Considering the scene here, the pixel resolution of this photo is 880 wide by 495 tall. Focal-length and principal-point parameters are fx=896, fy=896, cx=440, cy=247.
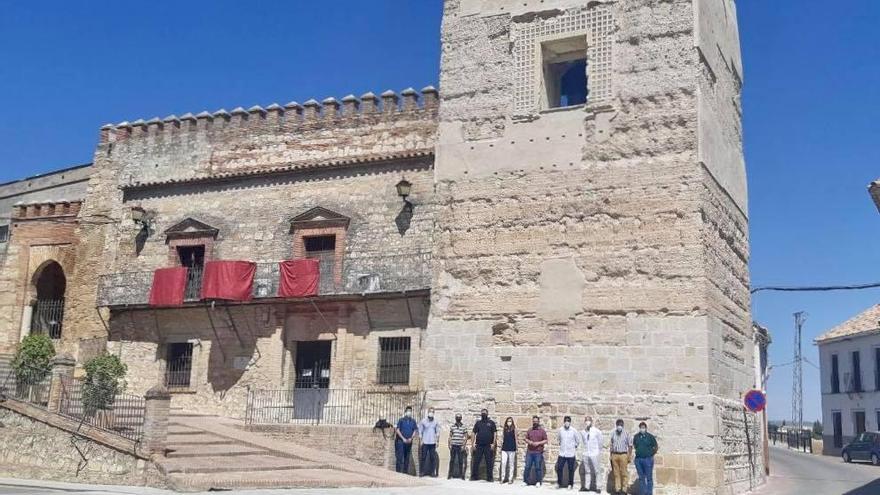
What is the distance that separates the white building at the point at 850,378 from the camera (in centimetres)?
3578

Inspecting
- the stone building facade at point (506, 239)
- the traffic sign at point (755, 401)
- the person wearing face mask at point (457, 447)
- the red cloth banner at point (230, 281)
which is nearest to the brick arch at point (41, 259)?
the stone building facade at point (506, 239)

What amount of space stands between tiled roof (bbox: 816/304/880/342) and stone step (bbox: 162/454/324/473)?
28589 mm

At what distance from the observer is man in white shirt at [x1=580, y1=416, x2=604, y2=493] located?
13.6m

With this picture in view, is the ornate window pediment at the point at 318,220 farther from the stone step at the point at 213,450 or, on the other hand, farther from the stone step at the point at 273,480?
the stone step at the point at 273,480

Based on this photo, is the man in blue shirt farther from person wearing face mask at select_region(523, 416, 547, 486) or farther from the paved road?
the paved road

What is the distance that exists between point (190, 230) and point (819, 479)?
14680mm

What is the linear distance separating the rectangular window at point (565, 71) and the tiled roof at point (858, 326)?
2377 centimetres

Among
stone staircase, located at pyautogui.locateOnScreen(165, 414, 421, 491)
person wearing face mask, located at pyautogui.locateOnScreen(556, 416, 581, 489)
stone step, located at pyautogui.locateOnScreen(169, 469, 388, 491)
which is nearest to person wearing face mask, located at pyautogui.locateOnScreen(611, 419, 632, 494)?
person wearing face mask, located at pyautogui.locateOnScreen(556, 416, 581, 489)

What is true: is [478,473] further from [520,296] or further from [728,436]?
[728,436]

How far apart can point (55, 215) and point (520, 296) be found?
42.6 feet

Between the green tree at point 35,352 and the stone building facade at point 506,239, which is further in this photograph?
the green tree at point 35,352

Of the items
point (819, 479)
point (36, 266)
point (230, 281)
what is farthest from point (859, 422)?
point (36, 266)

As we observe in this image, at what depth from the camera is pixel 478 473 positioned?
47.9ft

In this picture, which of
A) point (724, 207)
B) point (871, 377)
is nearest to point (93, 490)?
point (724, 207)
